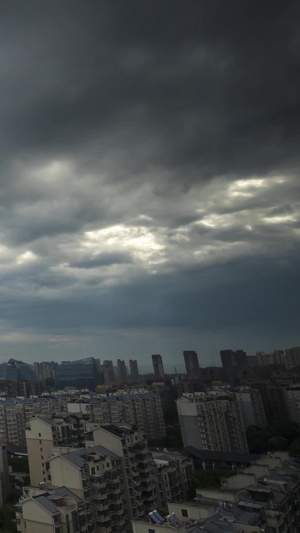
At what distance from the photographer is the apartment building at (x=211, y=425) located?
16.1m

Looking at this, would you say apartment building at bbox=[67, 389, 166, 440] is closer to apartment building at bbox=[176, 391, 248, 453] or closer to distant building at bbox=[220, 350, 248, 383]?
apartment building at bbox=[176, 391, 248, 453]

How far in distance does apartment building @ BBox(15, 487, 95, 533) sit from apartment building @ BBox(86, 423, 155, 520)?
4.58ft

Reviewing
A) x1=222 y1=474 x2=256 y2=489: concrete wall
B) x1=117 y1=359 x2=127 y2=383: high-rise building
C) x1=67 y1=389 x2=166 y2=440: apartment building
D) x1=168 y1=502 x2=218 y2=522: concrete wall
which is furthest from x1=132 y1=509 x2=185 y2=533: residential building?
x1=117 y1=359 x2=127 y2=383: high-rise building

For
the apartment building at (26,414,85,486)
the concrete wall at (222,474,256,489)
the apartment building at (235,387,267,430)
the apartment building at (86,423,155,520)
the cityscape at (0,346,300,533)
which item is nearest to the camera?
the cityscape at (0,346,300,533)

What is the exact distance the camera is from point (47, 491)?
781 cm

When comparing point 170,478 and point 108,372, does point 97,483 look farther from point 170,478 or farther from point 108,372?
point 108,372

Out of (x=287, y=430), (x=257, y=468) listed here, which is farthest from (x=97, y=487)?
(x=287, y=430)

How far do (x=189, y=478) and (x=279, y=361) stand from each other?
24.9m

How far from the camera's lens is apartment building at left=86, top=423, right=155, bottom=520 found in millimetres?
8891

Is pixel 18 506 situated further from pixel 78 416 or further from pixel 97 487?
pixel 78 416

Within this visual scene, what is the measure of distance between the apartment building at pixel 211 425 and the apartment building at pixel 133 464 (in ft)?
23.2

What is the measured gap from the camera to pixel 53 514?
698 centimetres

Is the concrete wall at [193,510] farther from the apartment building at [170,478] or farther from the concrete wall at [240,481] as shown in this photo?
the apartment building at [170,478]

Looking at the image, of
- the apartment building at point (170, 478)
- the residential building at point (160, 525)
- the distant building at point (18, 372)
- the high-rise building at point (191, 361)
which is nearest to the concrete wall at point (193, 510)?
the residential building at point (160, 525)
